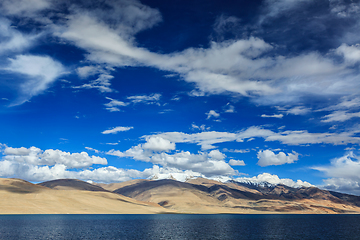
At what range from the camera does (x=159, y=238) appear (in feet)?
278

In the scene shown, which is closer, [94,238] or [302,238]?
[94,238]

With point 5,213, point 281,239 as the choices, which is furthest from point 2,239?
point 5,213

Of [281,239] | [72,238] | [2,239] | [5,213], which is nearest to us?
[2,239]

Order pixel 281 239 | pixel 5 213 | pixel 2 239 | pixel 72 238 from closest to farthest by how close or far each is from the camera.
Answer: pixel 2 239 < pixel 72 238 < pixel 281 239 < pixel 5 213

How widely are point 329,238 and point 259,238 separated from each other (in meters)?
23.4

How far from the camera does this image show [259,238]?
87.9 meters

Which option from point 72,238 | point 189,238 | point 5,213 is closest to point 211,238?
point 189,238

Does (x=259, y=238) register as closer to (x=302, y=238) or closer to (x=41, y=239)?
(x=302, y=238)

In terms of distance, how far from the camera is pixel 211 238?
86250mm

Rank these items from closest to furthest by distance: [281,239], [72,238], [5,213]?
[72,238] < [281,239] < [5,213]

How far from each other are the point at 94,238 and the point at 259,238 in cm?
5047

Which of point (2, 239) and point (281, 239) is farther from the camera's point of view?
point (281, 239)

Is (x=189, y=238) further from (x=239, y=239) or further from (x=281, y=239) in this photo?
(x=281, y=239)

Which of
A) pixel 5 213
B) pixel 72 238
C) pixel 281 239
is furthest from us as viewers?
pixel 5 213
